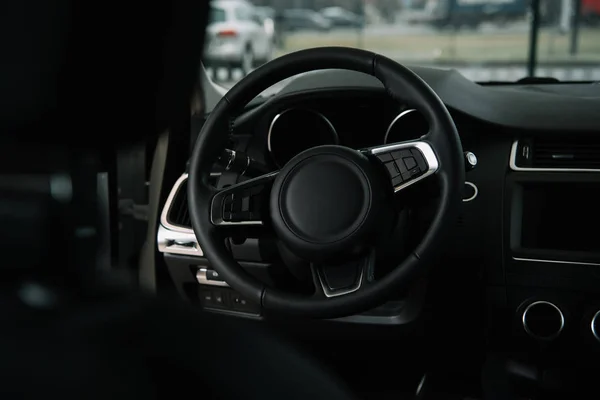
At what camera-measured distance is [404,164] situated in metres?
1.86

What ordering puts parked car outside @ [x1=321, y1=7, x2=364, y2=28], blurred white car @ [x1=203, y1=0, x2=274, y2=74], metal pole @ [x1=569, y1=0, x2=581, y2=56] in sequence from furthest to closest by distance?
parked car outside @ [x1=321, y1=7, x2=364, y2=28] < metal pole @ [x1=569, y1=0, x2=581, y2=56] < blurred white car @ [x1=203, y1=0, x2=274, y2=74]

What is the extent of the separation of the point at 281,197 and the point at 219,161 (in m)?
0.28

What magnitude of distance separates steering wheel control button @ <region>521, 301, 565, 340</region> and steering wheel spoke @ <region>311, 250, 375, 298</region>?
2.58 feet

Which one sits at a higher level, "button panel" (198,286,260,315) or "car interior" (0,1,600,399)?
"car interior" (0,1,600,399)

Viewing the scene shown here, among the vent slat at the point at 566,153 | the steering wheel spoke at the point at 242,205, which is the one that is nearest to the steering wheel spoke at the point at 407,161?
the steering wheel spoke at the point at 242,205

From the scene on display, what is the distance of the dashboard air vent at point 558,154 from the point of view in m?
2.29

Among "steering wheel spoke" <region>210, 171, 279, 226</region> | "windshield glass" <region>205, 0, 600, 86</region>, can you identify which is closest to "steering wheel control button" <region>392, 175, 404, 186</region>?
"steering wheel spoke" <region>210, 171, 279, 226</region>

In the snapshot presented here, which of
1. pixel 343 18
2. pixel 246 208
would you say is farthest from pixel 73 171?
pixel 343 18

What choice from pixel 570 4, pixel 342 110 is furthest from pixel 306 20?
pixel 342 110

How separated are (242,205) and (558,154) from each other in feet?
3.12

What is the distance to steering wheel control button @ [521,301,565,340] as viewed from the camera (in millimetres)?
2432

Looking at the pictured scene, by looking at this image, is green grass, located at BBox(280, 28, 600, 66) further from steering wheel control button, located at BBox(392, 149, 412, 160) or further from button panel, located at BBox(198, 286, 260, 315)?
steering wheel control button, located at BBox(392, 149, 412, 160)

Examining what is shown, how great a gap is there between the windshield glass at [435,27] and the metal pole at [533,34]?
250 centimetres

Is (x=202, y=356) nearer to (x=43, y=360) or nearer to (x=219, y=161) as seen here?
(x=43, y=360)
